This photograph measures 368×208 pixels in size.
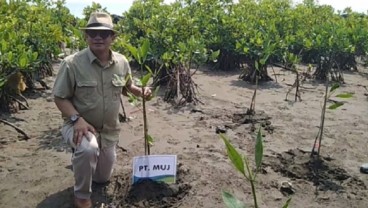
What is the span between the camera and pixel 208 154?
375 cm

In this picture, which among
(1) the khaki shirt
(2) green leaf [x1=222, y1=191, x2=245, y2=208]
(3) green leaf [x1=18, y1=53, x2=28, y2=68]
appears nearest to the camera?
(2) green leaf [x1=222, y1=191, x2=245, y2=208]

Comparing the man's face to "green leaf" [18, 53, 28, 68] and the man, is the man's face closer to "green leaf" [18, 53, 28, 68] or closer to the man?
the man

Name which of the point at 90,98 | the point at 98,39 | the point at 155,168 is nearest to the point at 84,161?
the point at 90,98

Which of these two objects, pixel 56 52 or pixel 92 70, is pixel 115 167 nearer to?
pixel 92 70

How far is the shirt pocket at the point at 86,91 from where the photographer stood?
270 centimetres

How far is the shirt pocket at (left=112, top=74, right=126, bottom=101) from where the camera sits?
2732 mm

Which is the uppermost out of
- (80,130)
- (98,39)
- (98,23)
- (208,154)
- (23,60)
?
(98,23)

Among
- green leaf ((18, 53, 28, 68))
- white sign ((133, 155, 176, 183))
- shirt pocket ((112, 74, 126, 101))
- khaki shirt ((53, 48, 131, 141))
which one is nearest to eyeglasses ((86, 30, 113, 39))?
khaki shirt ((53, 48, 131, 141))

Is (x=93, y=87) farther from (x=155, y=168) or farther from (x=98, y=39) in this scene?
(x=155, y=168)

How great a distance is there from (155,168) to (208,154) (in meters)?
0.95

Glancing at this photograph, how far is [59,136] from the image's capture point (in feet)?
13.4

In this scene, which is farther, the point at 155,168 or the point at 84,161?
the point at 155,168

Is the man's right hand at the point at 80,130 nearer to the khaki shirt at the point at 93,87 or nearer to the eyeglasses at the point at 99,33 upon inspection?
the khaki shirt at the point at 93,87

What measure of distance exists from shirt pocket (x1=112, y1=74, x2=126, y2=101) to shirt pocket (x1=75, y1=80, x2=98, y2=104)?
13 centimetres
